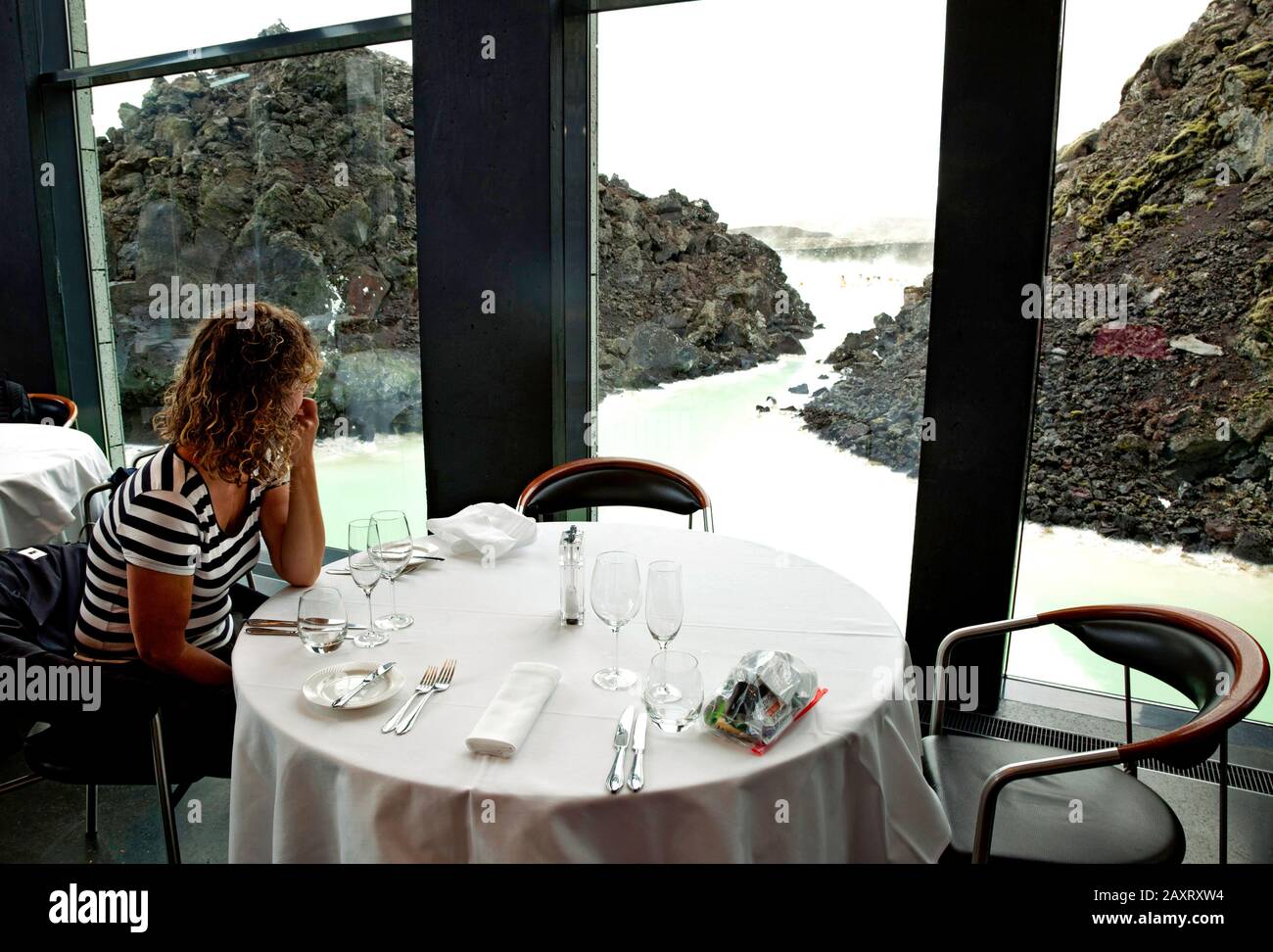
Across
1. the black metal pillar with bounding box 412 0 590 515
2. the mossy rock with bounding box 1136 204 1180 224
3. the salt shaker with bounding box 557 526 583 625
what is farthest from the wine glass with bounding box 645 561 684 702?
the mossy rock with bounding box 1136 204 1180 224

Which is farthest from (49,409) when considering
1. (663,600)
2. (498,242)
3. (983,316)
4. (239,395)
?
(983,316)

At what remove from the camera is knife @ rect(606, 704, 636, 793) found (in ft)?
3.70

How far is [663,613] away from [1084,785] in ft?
3.22

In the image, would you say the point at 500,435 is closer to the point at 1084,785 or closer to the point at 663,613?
the point at 663,613

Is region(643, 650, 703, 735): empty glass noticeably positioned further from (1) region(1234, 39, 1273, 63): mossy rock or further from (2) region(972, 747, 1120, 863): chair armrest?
(1) region(1234, 39, 1273, 63): mossy rock

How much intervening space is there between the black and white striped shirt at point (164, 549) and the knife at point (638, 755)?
0.94m

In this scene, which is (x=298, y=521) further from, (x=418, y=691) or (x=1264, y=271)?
(x=1264, y=271)

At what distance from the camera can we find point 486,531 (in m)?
2.04

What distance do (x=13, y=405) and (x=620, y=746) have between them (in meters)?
3.87

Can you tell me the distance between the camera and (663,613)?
4.51 ft

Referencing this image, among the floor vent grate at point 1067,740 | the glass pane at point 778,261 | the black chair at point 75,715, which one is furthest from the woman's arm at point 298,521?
the floor vent grate at point 1067,740

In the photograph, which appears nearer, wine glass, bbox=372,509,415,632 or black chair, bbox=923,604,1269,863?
black chair, bbox=923,604,1269,863

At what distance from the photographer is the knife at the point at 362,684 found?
1.31m

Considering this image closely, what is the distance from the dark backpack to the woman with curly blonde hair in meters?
2.66
